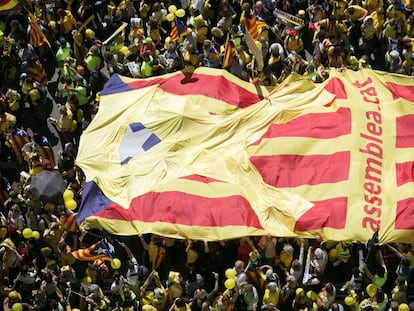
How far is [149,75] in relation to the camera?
25.0 metres

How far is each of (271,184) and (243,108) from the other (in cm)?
235

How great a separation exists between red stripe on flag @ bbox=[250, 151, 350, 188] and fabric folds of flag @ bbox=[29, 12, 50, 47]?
6.32 m

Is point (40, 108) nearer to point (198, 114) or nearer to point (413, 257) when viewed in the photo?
point (198, 114)

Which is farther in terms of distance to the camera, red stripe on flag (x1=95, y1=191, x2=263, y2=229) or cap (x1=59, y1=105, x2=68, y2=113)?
cap (x1=59, y1=105, x2=68, y2=113)

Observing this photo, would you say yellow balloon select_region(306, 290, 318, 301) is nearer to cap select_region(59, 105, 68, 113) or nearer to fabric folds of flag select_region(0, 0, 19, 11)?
cap select_region(59, 105, 68, 113)

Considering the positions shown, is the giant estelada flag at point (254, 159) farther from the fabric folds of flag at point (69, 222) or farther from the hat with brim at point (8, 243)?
the hat with brim at point (8, 243)

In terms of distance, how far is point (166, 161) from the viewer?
2244 centimetres

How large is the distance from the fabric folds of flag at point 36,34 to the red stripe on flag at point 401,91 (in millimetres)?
8063

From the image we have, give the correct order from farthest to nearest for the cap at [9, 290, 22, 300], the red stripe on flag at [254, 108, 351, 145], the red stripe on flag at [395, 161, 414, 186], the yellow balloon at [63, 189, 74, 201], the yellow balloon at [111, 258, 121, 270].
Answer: the yellow balloon at [63, 189, 74, 201]
the red stripe on flag at [254, 108, 351, 145]
the yellow balloon at [111, 258, 121, 270]
the red stripe on flag at [395, 161, 414, 186]
the cap at [9, 290, 22, 300]

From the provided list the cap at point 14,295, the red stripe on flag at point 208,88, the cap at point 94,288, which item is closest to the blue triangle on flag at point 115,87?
the red stripe on flag at point 208,88

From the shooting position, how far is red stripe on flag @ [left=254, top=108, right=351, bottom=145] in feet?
73.5

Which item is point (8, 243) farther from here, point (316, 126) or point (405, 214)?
point (405, 214)

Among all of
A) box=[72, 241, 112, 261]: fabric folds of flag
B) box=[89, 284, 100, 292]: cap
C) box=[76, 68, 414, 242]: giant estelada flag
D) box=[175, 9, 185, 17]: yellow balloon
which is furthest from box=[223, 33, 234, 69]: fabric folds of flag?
box=[89, 284, 100, 292]: cap

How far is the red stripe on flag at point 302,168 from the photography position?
71.4ft
